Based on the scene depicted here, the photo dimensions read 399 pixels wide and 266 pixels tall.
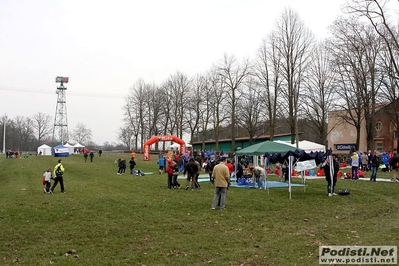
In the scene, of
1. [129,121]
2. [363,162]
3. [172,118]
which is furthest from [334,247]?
[129,121]

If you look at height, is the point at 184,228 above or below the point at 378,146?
below

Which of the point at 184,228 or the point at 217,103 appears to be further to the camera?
the point at 217,103

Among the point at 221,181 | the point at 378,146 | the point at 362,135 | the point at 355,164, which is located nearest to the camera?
the point at 221,181

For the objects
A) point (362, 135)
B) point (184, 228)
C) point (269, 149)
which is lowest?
point (184, 228)

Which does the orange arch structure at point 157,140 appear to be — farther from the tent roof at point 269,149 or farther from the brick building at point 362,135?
the tent roof at point 269,149

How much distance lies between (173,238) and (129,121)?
6190cm

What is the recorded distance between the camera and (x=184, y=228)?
32.2ft

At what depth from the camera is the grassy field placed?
24.2 ft

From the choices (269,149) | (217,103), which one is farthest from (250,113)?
(269,149)

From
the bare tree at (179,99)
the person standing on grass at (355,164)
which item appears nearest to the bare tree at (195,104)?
the bare tree at (179,99)

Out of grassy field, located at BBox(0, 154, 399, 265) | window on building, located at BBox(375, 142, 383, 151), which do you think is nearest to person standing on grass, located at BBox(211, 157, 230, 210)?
grassy field, located at BBox(0, 154, 399, 265)

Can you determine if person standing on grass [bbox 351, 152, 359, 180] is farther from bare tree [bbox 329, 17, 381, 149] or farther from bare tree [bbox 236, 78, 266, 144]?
bare tree [bbox 236, 78, 266, 144]

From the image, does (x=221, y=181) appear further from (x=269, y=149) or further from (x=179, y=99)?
(x=179, y=99)

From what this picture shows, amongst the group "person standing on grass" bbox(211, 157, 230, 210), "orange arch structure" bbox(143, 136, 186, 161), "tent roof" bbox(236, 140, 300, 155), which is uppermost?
"orange arch structure" bbox(143, 136, 186, 161)
